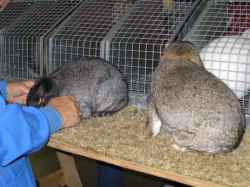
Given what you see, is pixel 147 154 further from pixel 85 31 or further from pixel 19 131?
pixel 85 31

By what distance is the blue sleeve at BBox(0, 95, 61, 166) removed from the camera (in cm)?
117

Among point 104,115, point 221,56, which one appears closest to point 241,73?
point 221,56

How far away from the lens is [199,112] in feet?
4.65

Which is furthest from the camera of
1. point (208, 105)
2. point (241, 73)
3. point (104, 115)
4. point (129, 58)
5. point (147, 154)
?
point (129, 58)

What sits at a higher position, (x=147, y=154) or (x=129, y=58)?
(x=129, y=58)

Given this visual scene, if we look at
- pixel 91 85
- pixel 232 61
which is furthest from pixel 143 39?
pixel 232 61

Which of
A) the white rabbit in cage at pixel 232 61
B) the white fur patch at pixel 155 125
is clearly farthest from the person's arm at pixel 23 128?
the white rabbit in cage at pixel 232 61

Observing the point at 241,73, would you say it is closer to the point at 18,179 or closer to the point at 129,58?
the point at 129,58

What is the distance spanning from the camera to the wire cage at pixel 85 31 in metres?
2.28

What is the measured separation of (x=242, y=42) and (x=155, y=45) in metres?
0.44

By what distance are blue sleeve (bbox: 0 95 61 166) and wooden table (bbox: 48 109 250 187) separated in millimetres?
359

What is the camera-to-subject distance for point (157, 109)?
5.11ft

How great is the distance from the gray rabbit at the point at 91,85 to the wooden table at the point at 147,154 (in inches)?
4.2

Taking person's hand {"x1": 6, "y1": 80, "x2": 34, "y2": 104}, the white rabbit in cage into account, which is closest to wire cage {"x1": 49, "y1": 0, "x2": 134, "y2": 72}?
person's hand {"x1": 6, "y1": 80, "x2": 34, "y2": 104}
